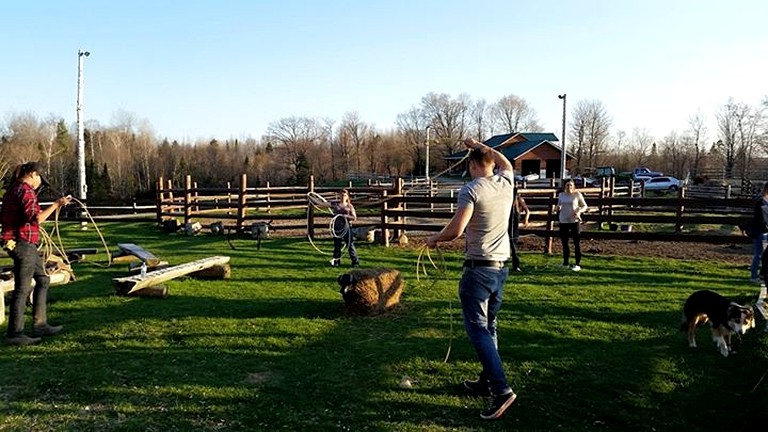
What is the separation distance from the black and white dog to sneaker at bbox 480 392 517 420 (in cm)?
261

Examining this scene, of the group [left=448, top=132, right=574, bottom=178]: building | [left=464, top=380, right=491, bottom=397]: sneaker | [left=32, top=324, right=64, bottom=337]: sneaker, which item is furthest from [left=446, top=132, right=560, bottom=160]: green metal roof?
[left=464, top=380, right=491, bottom=397]: sneaker

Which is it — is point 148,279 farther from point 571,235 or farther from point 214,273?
point 571,235

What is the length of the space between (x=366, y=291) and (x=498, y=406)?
296 centimetres

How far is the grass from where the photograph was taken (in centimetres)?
397

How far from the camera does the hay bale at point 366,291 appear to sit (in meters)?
6.68

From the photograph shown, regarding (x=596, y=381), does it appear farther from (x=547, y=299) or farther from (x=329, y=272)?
(x=329, y=272)

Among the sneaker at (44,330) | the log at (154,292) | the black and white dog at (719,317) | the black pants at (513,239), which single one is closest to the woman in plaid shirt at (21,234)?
the sneaker at (44,330)

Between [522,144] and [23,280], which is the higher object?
[522,144]

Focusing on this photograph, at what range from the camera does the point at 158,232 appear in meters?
18.1

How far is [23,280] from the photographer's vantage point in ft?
18.3

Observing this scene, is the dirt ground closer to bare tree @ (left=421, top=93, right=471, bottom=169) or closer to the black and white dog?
the black and white dog

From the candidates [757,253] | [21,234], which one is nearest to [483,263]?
[21,234]

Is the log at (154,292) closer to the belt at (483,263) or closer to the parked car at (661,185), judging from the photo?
the belt at (483,263)

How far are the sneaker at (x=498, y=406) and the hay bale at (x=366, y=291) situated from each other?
289 centimetres
